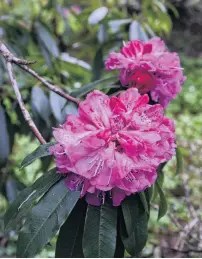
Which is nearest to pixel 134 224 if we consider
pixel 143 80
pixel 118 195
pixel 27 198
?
pixel 118 195

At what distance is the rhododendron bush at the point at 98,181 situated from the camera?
1.96 feet

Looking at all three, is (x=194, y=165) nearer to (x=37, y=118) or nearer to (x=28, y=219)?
(x=37, y=118)

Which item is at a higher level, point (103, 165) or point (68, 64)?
point (103, 165)

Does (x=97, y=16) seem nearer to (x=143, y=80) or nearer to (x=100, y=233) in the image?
(x=143, y=80)

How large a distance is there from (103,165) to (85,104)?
11 cm

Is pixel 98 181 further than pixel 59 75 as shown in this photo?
No

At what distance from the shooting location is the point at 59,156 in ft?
2.07

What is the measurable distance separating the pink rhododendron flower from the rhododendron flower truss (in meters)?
0.16

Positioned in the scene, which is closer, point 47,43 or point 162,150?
point 162,150

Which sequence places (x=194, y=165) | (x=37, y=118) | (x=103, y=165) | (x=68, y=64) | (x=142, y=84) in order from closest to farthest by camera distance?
1. (x=103, y=165)
2. (x=142, y=84)
3. (x=37, y=118)
4. (x=68, y=64)
5. (x=194, y=165)

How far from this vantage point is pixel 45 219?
2.01 ft

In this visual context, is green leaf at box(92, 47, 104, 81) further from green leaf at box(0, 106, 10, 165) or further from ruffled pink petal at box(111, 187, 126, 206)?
ruffled pink petal at box(111, 187, 126, 206)

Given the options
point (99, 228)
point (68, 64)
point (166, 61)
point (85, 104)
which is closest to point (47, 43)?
point (68, 64)

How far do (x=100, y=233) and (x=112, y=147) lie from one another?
0.14m
